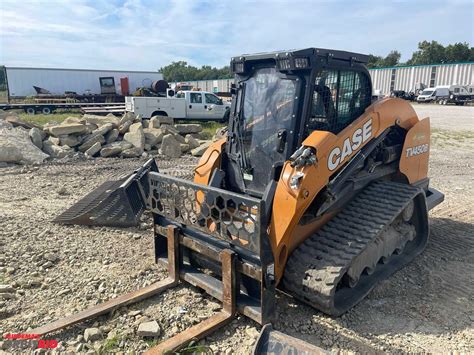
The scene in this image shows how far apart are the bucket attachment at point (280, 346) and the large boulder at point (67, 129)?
10.0m

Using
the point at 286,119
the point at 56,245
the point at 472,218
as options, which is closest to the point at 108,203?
the point at 56,245

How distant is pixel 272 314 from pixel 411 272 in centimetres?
187

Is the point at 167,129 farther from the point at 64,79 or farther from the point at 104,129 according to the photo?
the point at 64,79

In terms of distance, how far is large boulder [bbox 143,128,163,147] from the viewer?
38.5 ft

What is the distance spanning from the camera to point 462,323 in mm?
3383

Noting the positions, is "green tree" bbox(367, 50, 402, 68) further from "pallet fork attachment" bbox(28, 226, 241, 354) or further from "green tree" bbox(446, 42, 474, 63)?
"pallet fork attachment" bbox(28, 226, 241, 354)

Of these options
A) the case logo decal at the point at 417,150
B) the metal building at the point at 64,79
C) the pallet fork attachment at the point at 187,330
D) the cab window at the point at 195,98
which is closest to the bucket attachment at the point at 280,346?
the pallet fork attachment at the point at 187,330

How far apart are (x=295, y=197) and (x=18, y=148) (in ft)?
28.5

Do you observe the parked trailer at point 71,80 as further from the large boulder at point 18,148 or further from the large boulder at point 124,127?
the large boulder at point 18,148

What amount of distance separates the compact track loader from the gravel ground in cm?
17

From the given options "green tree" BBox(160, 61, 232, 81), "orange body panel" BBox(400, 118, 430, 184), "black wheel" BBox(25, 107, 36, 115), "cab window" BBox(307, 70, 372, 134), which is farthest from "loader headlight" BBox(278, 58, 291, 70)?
"green tree" BBox(160, 61, 232, 81)

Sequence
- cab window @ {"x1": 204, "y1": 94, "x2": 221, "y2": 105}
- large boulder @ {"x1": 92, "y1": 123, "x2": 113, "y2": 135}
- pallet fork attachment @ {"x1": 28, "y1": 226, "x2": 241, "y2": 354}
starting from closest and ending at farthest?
pallet fork attachment @ {"x1": 28, "y1": 226, "x2": 241, "y2": 354}
large boulder @ {"x1": 92, "y1": 123, "x2": 113, "y2": 135}
cab window @ {"x1": 204, "y1": 94, "x2": 221, "y2": 105}

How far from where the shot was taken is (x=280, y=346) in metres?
2.71

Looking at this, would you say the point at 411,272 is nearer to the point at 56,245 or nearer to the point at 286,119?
the point at 286,119
